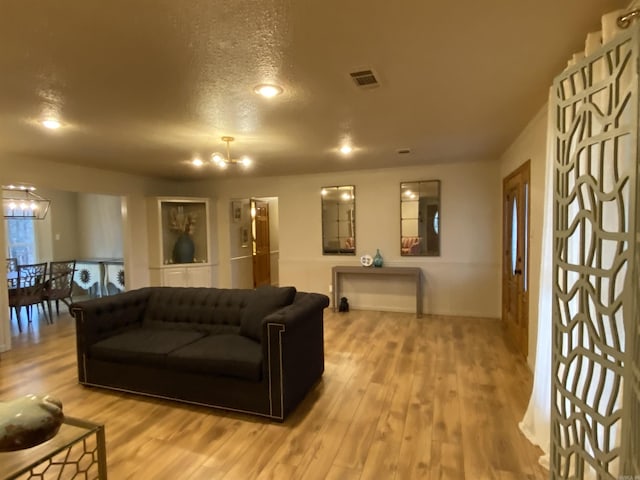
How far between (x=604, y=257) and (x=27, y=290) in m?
6.73

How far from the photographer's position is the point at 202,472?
2.10 metres

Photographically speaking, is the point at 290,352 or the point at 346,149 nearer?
the point at 290,352

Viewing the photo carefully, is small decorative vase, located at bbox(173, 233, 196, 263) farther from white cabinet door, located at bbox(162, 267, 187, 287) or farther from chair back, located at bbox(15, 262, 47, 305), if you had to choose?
chair back, located at bbox(15, 262, 47, 305)

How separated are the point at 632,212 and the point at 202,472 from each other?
7.87 ft

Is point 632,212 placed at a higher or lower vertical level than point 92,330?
higher

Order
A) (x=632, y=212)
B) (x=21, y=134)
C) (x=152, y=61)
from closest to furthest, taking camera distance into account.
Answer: (x=632, y=212) → (x=152, y=61) → (x=21, y=134)

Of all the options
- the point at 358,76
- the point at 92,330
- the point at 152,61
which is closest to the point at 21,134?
the point at 92,330

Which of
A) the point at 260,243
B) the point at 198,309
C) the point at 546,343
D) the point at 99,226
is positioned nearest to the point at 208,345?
the point at 198,309

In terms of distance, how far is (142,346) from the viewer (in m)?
3.02

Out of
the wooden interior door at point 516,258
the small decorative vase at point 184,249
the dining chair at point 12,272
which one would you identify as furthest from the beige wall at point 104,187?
the wooden interior door at point 516,258

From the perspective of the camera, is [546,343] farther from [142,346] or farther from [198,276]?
[198,276]

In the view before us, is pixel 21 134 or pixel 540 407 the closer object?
pixel 540 407

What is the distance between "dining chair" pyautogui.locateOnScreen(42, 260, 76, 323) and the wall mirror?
5443 mm

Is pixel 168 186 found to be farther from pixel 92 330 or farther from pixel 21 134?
pixel 92 330
